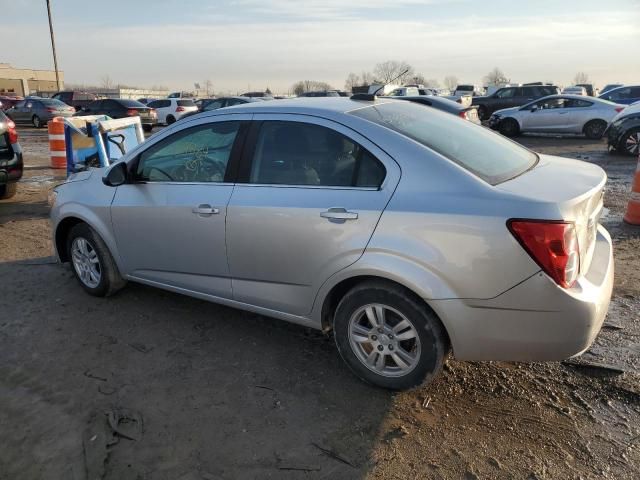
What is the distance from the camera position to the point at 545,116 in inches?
646

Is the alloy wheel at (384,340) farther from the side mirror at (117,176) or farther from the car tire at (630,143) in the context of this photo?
the car tire at (630,143)

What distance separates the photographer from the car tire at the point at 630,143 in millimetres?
A: 11812

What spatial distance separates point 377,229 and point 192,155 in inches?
66.2

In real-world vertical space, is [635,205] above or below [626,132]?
below

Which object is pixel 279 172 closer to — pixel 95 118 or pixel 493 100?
pixel 95 118

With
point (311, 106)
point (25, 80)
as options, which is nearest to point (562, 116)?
point (311, 106)

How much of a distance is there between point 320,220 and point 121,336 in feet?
6.32

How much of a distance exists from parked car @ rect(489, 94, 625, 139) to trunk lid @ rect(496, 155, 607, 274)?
1459cm

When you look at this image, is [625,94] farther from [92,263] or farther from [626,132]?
[92,263]

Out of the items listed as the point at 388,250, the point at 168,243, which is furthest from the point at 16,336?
the point at 388,250

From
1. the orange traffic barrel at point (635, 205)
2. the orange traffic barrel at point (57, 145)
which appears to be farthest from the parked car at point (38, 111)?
the orange traffic barrel at point (635, 205)

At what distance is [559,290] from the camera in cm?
244

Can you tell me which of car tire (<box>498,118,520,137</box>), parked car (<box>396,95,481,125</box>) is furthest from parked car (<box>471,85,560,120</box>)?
parked car (<box>396,95,481,125</box>)

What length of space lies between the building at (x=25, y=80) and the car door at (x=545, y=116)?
244 ft
